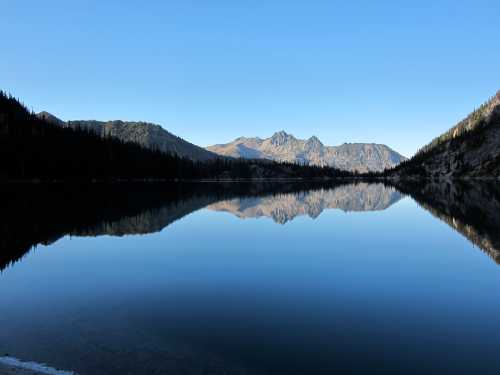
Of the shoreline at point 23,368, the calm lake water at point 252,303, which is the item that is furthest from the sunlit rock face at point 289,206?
the shoreline at point 23,368

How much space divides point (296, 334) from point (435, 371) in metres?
4.73

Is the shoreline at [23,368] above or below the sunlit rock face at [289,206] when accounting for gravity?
below

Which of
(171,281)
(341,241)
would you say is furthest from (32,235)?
(341,241)

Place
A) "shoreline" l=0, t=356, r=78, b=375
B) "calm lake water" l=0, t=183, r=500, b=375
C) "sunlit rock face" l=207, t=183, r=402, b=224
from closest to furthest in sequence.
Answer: "shoreline" l=0, t=356, r=78, b=375 < "calm lake water" l=0, t=183, r=500, b=375 < "sunlit rock face" l=207, t=183, r=402, b=224

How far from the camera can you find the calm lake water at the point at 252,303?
12281 millimetres

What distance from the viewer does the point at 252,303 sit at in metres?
18.1

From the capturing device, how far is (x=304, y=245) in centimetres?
3550

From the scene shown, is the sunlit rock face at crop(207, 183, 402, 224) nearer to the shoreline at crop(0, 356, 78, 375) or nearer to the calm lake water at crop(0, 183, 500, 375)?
the calm lake water at crop(0, 183, 500, 375)

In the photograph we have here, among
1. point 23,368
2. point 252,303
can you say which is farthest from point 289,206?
point 23,368

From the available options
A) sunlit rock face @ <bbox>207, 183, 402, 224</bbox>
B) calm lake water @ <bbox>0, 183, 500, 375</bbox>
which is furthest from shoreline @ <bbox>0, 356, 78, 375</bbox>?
sunlit rock face @ <bbox>207, 183, 402, 224</bbox>

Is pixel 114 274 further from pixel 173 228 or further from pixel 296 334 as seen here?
pixel 173 228

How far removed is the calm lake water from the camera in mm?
12281

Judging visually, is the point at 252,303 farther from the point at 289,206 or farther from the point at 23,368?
the point at 289,206

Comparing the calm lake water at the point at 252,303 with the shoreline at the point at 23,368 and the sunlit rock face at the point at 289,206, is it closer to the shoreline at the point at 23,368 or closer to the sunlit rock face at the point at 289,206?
the shoreline at the point at 23,368
